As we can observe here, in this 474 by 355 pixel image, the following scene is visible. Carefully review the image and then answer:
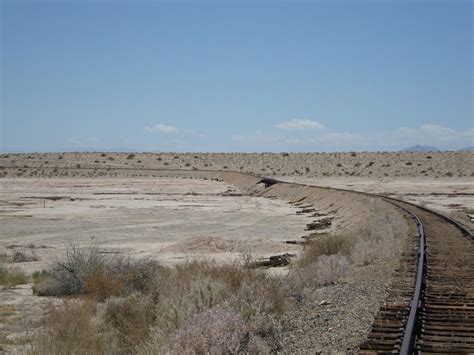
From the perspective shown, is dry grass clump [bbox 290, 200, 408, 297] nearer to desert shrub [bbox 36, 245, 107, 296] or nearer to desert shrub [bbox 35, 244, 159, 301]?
desert shrub [bbox 35, 244, 159, 301]

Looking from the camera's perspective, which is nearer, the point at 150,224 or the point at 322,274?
the point at 322,274

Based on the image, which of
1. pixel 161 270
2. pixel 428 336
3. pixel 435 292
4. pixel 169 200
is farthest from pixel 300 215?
pixel 428 336

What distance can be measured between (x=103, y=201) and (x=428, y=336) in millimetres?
45412

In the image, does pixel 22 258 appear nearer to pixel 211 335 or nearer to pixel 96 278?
pixel 96 278

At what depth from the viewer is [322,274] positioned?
14.7 meters

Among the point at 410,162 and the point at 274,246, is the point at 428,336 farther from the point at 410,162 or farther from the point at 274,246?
the point at 410,162

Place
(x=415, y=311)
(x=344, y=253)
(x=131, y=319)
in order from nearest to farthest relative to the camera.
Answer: (x=415, y=311) < (x=131, y=319) < (x=344, y=253)

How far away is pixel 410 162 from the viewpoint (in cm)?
10444

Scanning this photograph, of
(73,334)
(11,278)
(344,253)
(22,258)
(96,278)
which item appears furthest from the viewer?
(22,258)

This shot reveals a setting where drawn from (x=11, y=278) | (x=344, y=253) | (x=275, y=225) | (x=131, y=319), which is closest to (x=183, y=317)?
(x=131, y=319)

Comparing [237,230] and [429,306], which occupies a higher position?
[429,306]

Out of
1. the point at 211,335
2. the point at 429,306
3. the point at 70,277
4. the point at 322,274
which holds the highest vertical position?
the point at 211,335

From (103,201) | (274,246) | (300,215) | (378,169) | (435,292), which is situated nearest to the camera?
(435,292)

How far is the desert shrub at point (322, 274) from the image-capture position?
14453 mm
